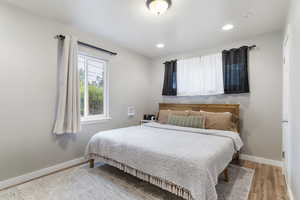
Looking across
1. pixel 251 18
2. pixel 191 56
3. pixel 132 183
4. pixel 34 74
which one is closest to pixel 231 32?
pixel 251 18

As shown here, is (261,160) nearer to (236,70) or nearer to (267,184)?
(267,184)

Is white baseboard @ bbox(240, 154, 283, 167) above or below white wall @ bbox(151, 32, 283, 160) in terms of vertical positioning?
below

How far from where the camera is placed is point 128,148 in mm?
Answer: 2078

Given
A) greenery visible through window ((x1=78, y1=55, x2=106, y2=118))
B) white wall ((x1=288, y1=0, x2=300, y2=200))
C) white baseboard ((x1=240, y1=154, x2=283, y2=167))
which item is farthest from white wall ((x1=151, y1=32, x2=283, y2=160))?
greenery visible through window ((x1=78, y1=55, x2=106, y2=118))

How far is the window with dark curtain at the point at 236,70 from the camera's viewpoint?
121 inches

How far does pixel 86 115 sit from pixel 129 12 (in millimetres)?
2145

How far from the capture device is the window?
121 inches

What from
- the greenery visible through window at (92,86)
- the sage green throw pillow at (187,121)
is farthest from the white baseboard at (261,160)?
the greenery visible through window at (92,86)

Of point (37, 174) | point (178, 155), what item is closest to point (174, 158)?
point (178, 155)

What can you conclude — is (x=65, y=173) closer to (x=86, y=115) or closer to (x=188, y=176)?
(x=86, y=115)

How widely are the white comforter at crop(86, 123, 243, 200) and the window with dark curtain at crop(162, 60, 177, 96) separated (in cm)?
173

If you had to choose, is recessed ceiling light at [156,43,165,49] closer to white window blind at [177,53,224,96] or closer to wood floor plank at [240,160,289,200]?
white window blind at [177,53,224,96]

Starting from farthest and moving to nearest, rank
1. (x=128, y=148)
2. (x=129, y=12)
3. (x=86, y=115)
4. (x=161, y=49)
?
1. (x=161, y=49)
2. (x=86, y=115)
3. (x=129, y=12)
4. (x=128, y=148)

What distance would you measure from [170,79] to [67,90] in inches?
101
